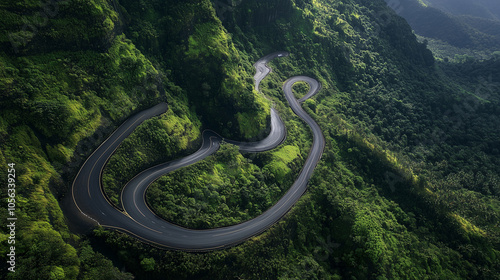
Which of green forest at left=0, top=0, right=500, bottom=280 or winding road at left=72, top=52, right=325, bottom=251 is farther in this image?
winding road at left=72, top=52, right=325, bottom=251

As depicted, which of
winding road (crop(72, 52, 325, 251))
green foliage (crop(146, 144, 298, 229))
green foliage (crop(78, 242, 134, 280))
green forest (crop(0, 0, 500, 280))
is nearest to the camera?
green foliage (crop(78, 242, 134, 280))

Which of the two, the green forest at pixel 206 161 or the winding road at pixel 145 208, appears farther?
the winding road at pixel 145 208

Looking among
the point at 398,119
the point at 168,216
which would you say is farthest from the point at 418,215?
the point at 168,216

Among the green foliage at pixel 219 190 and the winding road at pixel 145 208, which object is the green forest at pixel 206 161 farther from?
the winding road at pixel 145 208

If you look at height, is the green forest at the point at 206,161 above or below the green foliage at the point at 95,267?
above

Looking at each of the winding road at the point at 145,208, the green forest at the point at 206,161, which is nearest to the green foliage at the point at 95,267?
the green forest at the point at 206,161

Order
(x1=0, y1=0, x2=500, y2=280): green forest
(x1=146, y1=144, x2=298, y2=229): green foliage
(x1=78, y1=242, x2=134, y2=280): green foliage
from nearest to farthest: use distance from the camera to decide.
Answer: (x1=78, y1=242, x2=134, y2=280): green foliage, (x1=0, y1=0, x2=500, y2=280): green forest, (x1=146, y1=144, x2=298, y2=229): green foliage

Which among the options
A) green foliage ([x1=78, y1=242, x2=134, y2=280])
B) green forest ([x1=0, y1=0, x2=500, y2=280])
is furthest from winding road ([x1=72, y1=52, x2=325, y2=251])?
green foliage ([x1=78, y1=242, x2=134, y2=280])

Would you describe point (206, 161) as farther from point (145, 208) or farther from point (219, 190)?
point (145, 208)

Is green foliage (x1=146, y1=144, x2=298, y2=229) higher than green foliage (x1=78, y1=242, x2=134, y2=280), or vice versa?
green foliage (x1=146, y1=144, x2=298, y2=229)

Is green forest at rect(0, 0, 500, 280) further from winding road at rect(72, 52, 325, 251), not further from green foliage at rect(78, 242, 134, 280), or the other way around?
winding road at rect(72, 52, 325, 251)
